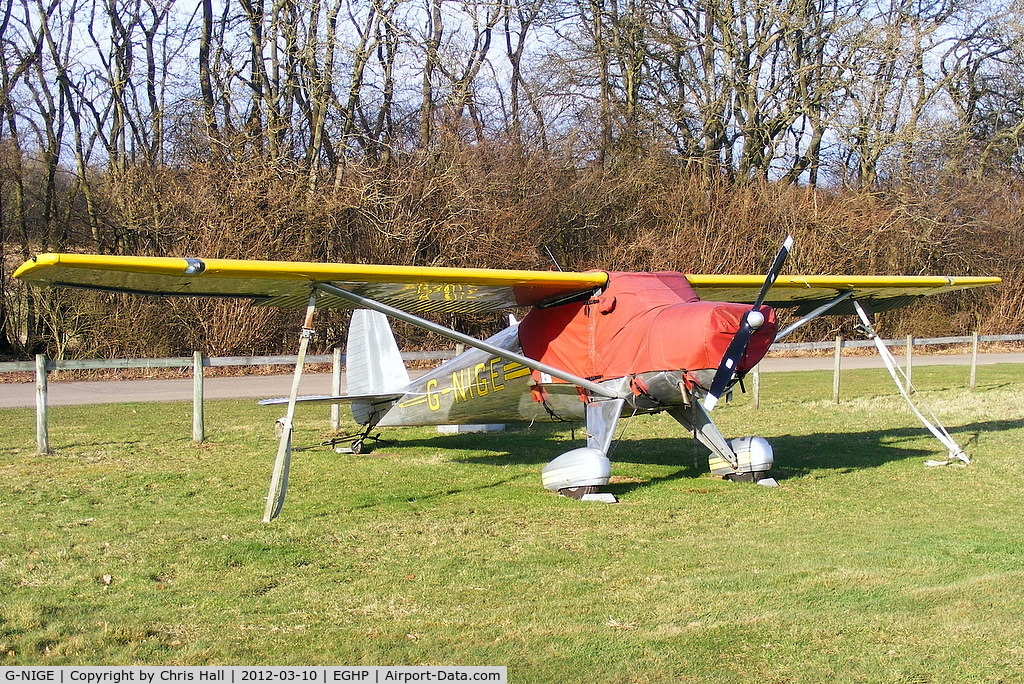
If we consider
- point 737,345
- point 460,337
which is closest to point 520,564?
point 460,337

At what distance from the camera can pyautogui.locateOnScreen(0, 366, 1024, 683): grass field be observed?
4.90 m

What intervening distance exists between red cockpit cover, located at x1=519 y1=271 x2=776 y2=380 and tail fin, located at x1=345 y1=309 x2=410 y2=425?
216 cm

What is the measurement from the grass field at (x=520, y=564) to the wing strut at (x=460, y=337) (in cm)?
111

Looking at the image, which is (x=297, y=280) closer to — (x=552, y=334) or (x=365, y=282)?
(x=365, y=282)

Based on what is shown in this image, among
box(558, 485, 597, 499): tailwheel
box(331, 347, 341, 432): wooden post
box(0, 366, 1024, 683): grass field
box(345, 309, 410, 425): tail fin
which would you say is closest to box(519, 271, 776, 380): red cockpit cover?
box(558, 485, 597, 499): tailwheel

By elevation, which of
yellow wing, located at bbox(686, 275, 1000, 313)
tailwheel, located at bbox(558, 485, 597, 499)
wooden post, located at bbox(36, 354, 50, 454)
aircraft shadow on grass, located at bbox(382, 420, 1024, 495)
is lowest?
aircraft shadow on grass, located at bbox(382, 420, 1024, 495)

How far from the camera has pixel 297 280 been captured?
27.1ft

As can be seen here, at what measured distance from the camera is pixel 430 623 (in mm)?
5363

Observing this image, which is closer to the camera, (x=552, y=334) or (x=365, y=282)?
(x=365, y=282)

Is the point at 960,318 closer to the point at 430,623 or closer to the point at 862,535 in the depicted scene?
the point at 862,535

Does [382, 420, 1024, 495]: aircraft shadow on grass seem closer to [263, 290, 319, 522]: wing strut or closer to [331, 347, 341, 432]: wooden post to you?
[331, 347, 341, 432]: wooden post

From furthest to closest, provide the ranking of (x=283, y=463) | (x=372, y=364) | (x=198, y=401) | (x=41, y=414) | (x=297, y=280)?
(x=198, y=401)
(x=372, y=364)
(x=41, y=414)
(x=297, y=280)
(x=283, y=463)

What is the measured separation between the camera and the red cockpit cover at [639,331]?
834cm

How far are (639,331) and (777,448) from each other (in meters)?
4.13
